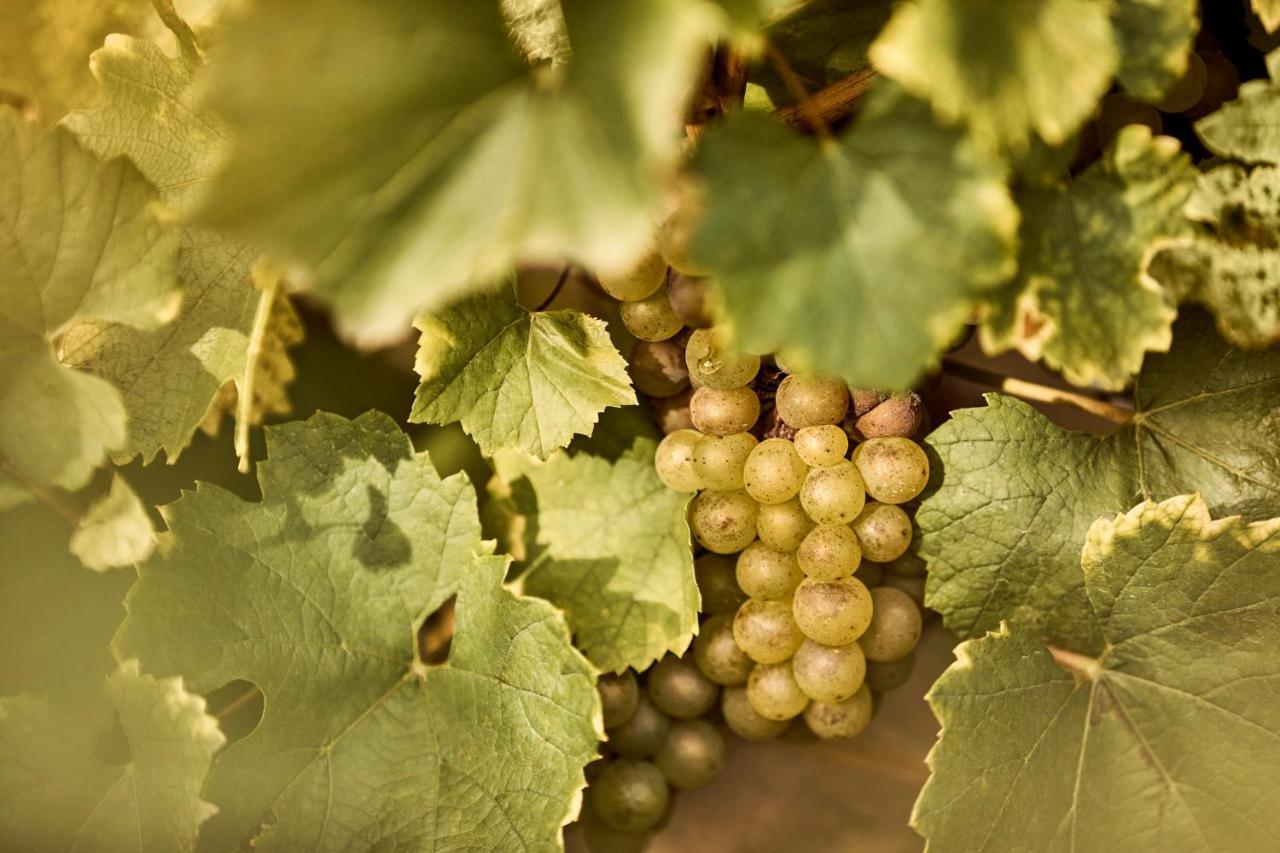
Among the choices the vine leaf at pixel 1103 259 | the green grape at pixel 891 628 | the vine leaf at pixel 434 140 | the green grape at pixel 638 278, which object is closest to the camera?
the vine leaf at pixel 434 140

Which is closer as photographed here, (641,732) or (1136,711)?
(1136,711)

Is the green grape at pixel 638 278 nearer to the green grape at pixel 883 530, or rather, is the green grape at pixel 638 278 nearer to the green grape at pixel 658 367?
the green grape at pixel 658 367

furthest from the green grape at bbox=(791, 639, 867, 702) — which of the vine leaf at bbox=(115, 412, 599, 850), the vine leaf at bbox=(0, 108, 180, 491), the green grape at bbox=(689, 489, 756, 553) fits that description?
the vine leaf at bbox=(0, 108, 180, 491)

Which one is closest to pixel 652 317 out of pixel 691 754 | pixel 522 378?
pixel 522 378

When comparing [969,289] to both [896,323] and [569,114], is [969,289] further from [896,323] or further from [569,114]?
[569,114]

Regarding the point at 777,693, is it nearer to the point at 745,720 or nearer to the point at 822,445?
the point at 745,720

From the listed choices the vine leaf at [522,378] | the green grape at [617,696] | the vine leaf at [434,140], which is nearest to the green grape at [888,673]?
the green grape at [617,696]
